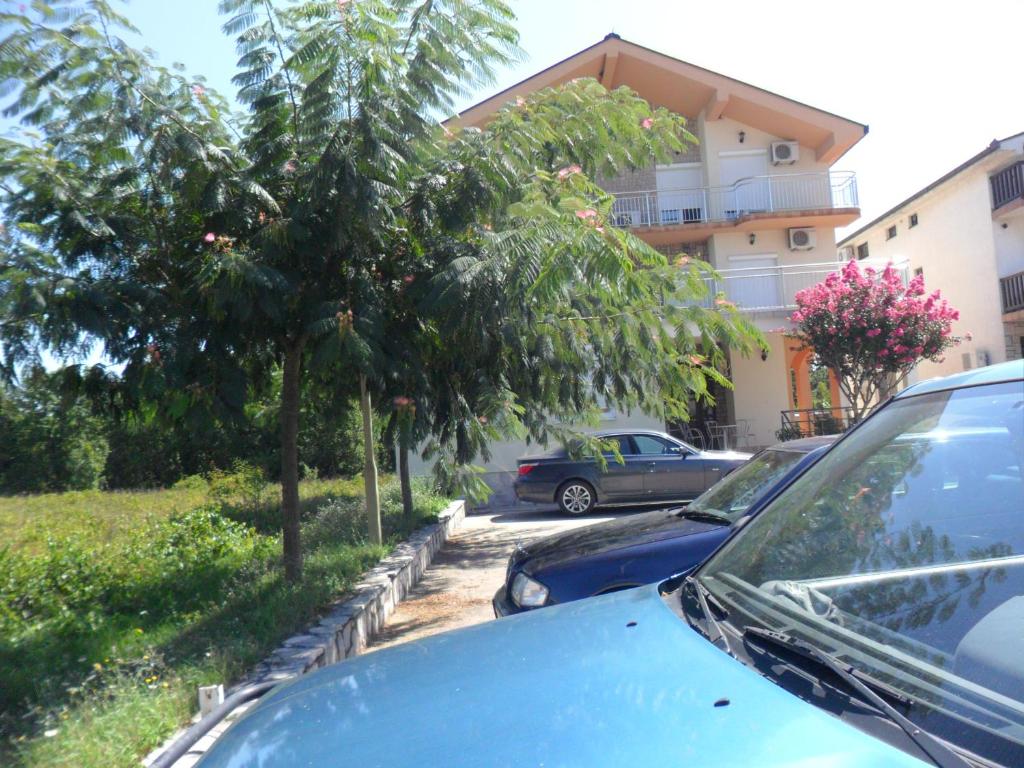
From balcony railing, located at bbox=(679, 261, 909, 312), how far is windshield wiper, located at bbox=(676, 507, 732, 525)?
14.8 metres

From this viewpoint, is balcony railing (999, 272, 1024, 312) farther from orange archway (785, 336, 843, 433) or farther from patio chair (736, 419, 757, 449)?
patio chair (736, 419, 757, 449)

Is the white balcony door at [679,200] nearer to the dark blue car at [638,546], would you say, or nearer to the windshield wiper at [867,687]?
the dark blue car at [638,546]

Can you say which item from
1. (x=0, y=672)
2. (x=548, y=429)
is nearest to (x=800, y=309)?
(x=548, y=429)

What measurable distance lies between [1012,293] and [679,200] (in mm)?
10410

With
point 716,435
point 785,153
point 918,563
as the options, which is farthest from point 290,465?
point 785,153

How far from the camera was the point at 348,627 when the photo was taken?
6.44m

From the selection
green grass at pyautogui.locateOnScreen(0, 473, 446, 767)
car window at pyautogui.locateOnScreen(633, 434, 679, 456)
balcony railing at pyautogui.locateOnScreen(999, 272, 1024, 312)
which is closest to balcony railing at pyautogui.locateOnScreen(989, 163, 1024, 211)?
balcony railing at pyautogui.locateOnScreen(999, 272, 1024, 312)

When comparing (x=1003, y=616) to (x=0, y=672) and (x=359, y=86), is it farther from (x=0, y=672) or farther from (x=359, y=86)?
(x=359, y=86)

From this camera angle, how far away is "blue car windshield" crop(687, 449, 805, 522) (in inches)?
233

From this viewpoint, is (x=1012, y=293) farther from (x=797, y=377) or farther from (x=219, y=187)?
(x=219, y=187)

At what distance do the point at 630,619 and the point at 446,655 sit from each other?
1.84ft

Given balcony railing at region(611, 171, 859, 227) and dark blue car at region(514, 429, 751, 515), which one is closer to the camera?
dark blue car at region(514, 429, 751, 515)

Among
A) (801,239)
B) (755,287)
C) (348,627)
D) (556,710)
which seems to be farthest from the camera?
(801,239)

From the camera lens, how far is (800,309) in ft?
58.0
